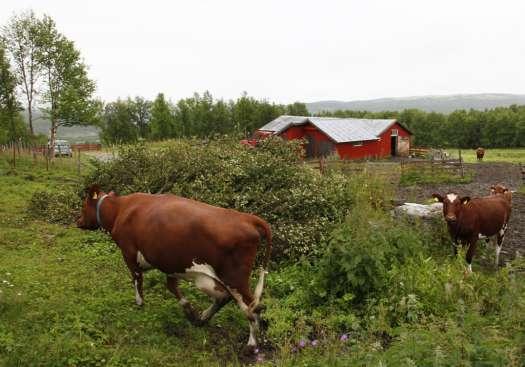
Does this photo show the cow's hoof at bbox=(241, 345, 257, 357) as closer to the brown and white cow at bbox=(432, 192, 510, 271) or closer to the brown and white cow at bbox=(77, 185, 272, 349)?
the brown and white cow at bbox=(77, 185, 272, 349)

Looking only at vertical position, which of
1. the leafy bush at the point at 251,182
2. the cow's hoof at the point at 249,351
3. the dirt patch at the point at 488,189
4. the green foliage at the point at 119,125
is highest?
the green foliage at the point at 119,125

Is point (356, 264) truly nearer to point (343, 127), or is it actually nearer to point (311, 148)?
point (311, 148)

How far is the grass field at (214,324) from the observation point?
167 inches

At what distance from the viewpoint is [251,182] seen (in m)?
10.6

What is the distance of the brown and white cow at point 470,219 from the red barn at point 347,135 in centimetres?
2681

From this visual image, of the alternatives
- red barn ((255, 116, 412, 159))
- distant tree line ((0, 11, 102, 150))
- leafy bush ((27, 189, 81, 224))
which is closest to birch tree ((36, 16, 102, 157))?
distant tree line ((0, 11, 102, 150))

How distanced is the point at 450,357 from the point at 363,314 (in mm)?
2422

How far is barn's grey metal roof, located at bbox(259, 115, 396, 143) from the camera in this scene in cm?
3828

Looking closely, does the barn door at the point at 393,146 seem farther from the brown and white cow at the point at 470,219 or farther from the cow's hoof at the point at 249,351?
the cow's hoof at the point at 249,351

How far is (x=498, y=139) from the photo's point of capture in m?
53.9

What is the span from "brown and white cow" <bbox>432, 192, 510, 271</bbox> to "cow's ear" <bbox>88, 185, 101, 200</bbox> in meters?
6.41

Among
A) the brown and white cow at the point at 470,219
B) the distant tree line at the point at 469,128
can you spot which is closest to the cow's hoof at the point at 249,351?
the brown and white cow at the point at 470,219

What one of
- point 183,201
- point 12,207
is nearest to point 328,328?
point 183,201

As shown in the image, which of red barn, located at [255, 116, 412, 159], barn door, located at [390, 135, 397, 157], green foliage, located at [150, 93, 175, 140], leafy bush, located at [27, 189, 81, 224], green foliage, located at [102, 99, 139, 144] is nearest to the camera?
leafy bush, located at [27, 189, 81, 224]
